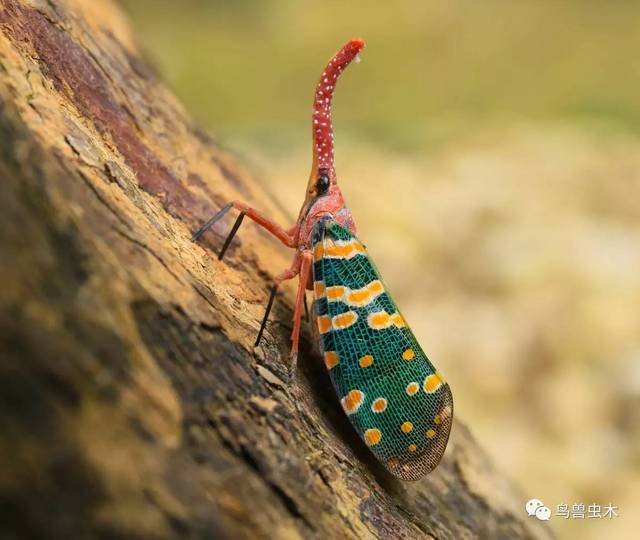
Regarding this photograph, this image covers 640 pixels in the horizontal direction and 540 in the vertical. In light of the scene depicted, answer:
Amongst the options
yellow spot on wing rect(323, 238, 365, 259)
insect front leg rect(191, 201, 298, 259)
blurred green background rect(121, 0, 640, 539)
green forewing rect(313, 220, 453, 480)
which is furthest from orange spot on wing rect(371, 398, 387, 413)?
blurred green background rect(121, 0, 640, 539)

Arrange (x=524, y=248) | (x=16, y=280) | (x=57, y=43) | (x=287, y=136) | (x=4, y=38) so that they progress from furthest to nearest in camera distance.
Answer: (x=287, y=136)
(x=524, y=248)
(x=57, y=43)
(x=4, y=38)
(x=16, y=280)

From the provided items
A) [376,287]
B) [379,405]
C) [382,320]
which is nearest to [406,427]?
[379,405]

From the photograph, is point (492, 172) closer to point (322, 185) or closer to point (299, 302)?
point (322, 185)

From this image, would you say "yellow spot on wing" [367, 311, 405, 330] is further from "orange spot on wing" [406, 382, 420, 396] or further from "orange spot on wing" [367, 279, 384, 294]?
"orange spot on wing" [406, 382, 420, 396]

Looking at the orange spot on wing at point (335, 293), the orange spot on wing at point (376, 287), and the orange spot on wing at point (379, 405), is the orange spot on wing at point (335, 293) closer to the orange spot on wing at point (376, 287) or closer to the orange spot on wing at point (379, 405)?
the orange spot on wing at point (376, 287)

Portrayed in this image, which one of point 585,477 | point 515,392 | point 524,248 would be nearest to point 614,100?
point 524,248

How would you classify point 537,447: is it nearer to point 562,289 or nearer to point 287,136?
point 562,289

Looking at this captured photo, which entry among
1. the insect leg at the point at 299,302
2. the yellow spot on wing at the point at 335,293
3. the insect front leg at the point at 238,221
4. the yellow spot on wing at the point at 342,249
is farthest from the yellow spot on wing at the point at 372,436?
the insect front leg at the point at 238,221
